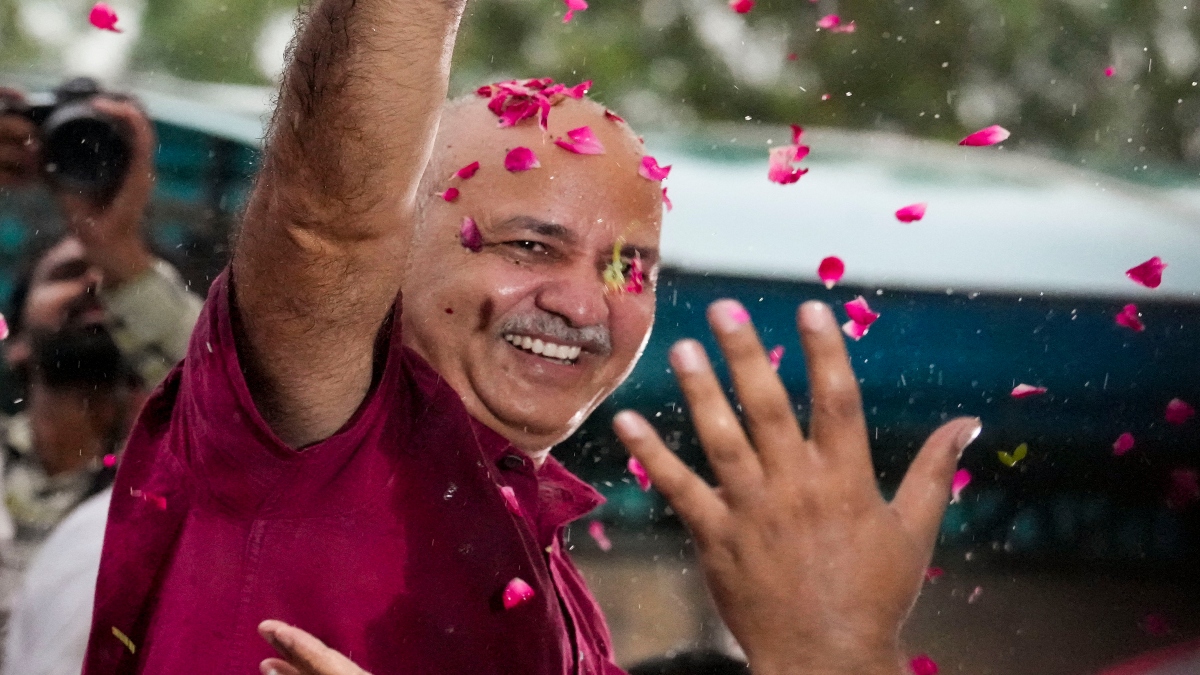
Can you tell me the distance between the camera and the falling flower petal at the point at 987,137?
1.50 metres

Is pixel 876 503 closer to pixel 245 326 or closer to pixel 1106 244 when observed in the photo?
pixel 245 326

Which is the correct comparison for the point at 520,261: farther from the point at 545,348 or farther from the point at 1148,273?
the point at 1148,273

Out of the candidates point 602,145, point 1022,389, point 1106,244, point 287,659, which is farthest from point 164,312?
point 1106,244

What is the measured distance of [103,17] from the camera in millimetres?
1491

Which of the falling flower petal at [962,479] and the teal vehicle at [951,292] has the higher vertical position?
the teal vehicle at [951,292]

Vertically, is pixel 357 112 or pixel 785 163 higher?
pixel 357 112

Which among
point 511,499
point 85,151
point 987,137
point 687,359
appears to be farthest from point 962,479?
point 85,151

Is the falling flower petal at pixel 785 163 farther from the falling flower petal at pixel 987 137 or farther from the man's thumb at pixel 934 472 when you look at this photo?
the man's thumb at pixel 934 472

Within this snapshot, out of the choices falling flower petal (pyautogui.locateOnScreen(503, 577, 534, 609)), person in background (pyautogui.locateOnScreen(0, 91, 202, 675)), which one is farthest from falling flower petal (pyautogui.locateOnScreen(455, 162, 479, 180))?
person in background (pyautogui.locateOnScreen(0, 91, 202, 675))

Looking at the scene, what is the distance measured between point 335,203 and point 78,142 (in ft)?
2.98

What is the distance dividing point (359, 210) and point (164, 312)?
821 mm

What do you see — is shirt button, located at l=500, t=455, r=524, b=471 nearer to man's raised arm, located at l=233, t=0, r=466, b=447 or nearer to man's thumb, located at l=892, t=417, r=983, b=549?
man's raised arm, located at l=233, t=0, r=466, b=447

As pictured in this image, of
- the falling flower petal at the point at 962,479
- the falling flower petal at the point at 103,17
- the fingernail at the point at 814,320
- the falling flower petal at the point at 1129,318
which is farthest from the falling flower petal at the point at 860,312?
the falling flower petal at the point at 103,17

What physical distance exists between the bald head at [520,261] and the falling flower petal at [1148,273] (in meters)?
0.75
